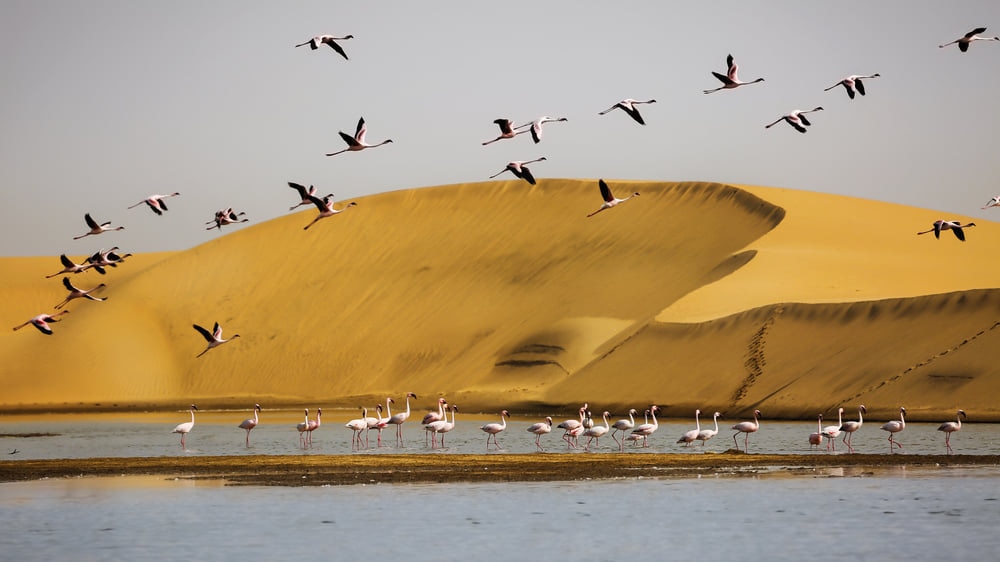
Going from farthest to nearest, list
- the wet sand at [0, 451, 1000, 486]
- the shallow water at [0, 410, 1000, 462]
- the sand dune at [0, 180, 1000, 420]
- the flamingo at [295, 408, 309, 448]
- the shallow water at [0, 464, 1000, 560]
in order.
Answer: the sand dune at [0, 180, 1000, 420] → the flamingo at [295, 408, 309, 448] → the shallow water at [0, 410, 1000, 462] → the wet sand at [0, 451, 1000, 486] → the shallow water at [0, 464, 1000, 560]

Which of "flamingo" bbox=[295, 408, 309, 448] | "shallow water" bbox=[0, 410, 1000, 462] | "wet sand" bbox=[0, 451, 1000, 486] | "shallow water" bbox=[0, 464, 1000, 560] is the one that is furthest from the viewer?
"flamingo" bbox=[295, 408, 309, 448]

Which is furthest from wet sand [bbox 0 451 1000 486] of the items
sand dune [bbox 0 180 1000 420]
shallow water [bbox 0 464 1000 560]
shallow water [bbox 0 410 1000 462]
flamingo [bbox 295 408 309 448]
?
sand dune [bbox 0 180 1000 420]

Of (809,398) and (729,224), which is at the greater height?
(729,224)

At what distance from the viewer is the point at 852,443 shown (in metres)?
45.8

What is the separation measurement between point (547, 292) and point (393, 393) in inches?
525

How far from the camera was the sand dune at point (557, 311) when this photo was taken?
64.2 m

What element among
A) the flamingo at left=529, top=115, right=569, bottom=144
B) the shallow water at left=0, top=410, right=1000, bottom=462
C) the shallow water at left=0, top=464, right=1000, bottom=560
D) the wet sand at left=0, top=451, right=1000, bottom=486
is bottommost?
the shallow water at left=0, top=464, right=1000, bottom=560

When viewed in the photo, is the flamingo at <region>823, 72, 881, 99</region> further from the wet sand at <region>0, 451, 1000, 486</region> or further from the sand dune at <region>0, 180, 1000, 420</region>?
the sand dune at <region>0, 180, 1000, 420</region>

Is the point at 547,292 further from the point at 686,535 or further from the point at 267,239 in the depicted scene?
the point at 686,535

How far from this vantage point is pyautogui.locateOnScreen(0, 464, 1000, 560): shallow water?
75.1 feet

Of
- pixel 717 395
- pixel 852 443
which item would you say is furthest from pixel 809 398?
pixel 852 443

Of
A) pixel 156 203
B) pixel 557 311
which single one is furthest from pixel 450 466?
pixel 557 311

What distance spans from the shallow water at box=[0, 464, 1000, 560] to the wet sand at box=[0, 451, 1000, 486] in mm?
1343

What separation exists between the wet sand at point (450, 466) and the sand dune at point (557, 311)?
20254 mm
